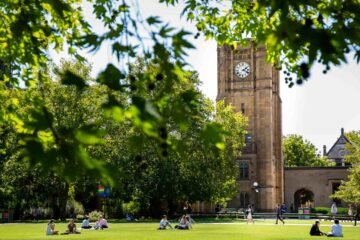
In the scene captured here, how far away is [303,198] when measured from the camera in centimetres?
9744

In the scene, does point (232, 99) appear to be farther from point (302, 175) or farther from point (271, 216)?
point (271, 216)

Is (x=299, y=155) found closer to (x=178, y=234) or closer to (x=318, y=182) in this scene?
(x=318, y=182)

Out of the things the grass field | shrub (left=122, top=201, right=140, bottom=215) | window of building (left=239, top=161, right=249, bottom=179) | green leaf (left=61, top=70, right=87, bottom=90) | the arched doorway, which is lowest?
the grass field

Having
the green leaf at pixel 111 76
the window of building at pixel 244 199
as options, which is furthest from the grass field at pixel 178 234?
the window of building at pixel 244 199

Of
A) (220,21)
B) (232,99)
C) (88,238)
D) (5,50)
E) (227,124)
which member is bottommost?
(88,238)

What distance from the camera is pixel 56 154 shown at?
3781 millimetres

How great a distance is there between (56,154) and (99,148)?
4330cm

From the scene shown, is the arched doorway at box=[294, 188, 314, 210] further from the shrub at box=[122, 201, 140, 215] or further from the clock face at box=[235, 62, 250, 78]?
the shrub at box=[122, 201, 140, 215]

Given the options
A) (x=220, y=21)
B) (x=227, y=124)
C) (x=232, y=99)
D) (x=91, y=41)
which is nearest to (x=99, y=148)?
(x=227, y=124)

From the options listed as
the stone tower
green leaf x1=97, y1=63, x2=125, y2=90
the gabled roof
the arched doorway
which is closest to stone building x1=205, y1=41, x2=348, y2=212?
the stone tower

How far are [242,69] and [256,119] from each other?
23.0 feet

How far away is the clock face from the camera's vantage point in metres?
75.5

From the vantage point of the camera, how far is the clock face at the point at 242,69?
75500mm

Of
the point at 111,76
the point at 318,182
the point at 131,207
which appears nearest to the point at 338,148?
the point at 318,182
